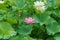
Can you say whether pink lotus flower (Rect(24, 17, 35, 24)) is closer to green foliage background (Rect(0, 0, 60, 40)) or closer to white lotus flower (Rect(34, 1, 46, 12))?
green foliage background (Rect(0, 0, 60, 40))

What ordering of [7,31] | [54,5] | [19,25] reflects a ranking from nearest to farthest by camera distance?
[7,31] < [19,25] < [54,5]

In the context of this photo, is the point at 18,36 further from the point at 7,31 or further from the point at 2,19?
the point at 2,19

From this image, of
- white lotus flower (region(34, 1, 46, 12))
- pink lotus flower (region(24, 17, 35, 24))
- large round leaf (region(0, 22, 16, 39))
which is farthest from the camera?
white lotus flower (region(34, 1, 46, 12))

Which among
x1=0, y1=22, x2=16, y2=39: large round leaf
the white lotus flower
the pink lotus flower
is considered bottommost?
x1=0, y1=22, x2=16, y2=39: large round leaf

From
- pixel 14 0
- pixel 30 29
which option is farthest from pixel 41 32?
pixel 14 0

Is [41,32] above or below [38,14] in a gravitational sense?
below

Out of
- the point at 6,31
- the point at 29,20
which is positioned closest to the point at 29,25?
the point at 29,20

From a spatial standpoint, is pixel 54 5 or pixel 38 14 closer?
pixel 38 14

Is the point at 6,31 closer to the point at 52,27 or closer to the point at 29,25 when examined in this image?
the point at 29,25

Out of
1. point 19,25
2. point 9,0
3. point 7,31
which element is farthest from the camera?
point 9,0

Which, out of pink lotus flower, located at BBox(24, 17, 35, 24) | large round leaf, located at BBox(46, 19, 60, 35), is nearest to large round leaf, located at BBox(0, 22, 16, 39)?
pink lotus flower, located at BBox(24, 17, 35, 24)

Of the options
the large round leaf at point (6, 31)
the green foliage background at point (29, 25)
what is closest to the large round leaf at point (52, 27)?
the green foliage background at point (29, 25)
